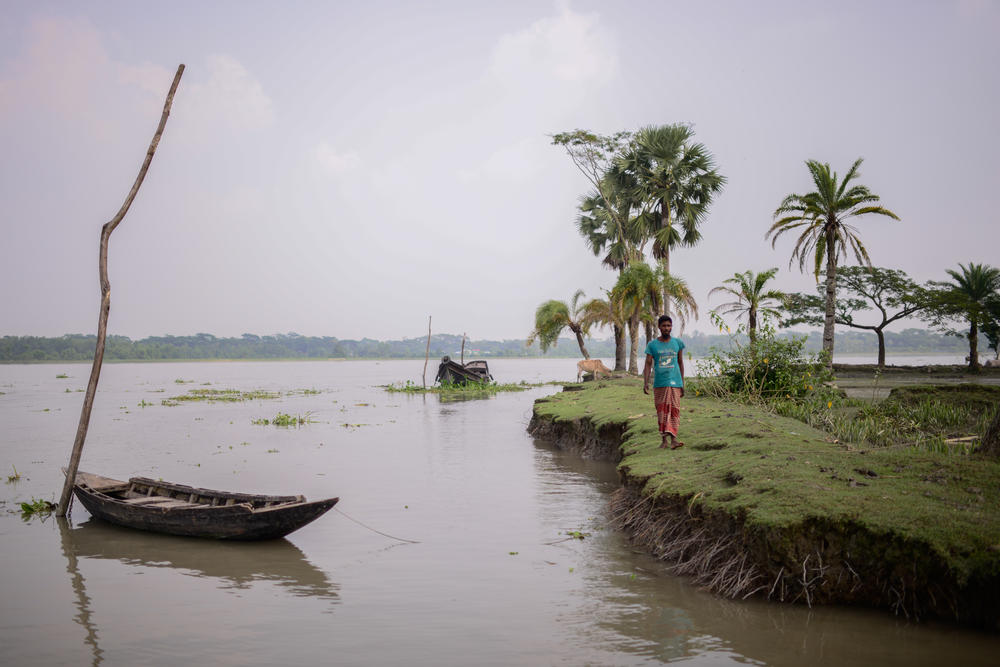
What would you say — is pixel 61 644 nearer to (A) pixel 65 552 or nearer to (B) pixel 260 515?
(B) pixel 260 515

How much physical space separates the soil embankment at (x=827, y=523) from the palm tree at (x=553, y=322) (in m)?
28.0

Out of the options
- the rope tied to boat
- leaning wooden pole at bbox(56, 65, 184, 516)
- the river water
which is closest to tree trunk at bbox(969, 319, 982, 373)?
the river water

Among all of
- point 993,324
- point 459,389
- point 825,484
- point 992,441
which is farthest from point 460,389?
point 825,484

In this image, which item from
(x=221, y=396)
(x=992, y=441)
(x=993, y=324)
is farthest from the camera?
(x=993, y=324)

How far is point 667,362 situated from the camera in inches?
406

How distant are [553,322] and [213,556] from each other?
99.6 ft

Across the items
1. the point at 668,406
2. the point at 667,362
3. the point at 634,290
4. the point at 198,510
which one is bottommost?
the point at 198,510

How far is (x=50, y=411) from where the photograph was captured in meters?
31.0

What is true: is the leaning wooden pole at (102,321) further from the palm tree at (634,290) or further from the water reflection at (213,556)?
the palm tree at (634,290)

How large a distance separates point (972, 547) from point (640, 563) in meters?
3.48

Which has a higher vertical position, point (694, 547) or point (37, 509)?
point (694, 547)

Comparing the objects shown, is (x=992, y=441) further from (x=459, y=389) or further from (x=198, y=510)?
(x=459, y=389)

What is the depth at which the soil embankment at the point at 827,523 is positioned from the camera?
560 cm

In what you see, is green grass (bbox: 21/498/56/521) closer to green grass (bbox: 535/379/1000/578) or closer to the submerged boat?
green grass (bbox: 535/379/1000/578)
